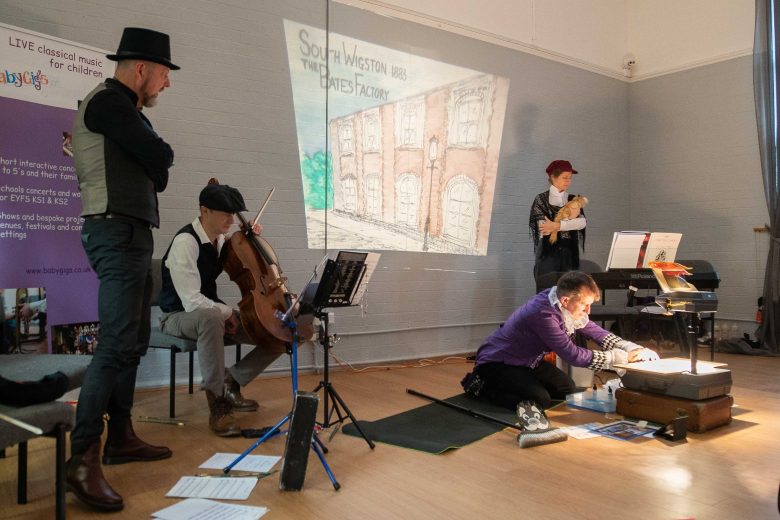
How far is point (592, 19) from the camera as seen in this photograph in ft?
23.8

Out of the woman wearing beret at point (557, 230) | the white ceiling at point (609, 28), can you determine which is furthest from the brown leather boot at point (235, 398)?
the white ceiling at point (609, 28)

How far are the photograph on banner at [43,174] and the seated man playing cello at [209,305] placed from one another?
678mm

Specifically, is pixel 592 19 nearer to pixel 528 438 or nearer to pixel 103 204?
pixel 528 438

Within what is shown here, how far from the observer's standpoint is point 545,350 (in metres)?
3.75

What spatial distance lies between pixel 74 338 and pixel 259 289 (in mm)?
1400

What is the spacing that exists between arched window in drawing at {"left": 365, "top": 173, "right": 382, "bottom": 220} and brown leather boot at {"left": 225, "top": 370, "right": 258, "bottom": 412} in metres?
2.08

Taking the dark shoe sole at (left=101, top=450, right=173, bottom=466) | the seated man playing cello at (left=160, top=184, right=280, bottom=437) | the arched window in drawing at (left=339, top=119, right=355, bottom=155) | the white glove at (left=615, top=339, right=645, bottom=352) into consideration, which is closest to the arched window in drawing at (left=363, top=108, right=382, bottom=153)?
the arched window in drawing at (left=339, top=119, right=355, bottom=155)

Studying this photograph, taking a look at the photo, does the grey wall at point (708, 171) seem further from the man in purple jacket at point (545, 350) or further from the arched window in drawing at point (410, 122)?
the man in purple jacket at point (545, 350)

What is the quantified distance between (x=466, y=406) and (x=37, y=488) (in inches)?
91.4

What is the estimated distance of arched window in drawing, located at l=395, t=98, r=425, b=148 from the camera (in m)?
5.50

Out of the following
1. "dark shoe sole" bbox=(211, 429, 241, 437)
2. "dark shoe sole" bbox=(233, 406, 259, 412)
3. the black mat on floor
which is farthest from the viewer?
"dark shoe sole" bbox=(233, 406, 259, 412)

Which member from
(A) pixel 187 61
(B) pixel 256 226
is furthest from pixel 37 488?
(A) pixel 187 61

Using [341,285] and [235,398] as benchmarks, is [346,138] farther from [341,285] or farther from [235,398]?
[341,285]

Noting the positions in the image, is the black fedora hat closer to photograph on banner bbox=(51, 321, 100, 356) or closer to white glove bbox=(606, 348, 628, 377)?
photograph on banner bbox=(51, 321, 100, 356)
